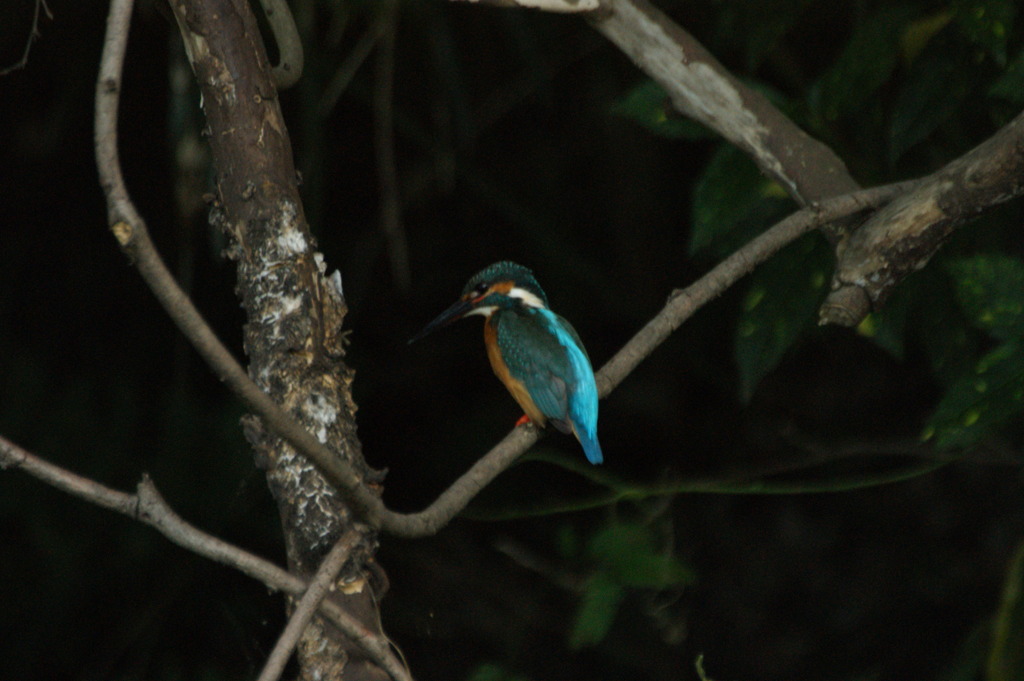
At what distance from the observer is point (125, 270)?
297 centimetres

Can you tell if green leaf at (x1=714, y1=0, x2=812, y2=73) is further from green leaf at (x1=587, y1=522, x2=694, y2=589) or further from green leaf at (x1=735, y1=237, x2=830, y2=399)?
green leaf at (x1=587, y1=522, x2=694, y2=589)

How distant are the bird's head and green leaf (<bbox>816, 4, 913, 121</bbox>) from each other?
737 millimetres

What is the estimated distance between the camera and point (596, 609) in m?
1.80

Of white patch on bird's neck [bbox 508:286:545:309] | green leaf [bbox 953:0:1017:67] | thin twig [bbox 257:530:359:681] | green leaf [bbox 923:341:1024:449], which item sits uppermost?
thin twig [bbox 257:530:359:681]

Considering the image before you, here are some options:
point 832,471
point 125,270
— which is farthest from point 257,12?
point 832,471

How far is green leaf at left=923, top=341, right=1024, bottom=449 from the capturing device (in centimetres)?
139

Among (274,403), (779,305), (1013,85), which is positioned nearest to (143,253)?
(274,403)

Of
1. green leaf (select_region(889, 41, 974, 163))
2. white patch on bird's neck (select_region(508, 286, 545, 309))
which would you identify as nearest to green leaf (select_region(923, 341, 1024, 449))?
green leaf (select_region(889, 41, 974, 163))

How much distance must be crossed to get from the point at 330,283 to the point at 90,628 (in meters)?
1.81

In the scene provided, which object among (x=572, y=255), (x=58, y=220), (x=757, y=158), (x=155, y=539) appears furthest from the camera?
(x=58, y=220)

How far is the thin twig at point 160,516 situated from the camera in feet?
3.02

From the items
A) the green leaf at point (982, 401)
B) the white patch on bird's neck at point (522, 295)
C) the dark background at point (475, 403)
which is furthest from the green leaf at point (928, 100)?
the white patch on bird's neck at point (522, 295)

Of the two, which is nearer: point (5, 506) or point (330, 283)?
point (330, 283)

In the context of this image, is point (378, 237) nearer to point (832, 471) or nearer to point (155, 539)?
point (155, 539)
